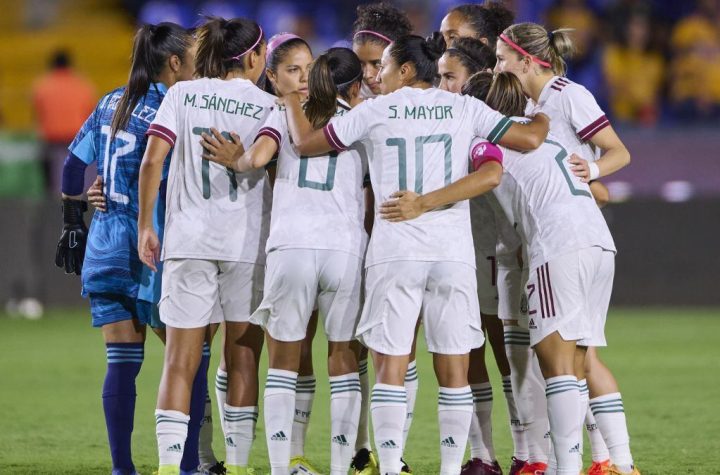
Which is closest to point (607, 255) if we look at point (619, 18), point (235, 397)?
point (235, 397)

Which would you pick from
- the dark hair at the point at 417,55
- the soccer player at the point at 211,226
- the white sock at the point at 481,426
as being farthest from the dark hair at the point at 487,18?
the white sock at the point at 481,426

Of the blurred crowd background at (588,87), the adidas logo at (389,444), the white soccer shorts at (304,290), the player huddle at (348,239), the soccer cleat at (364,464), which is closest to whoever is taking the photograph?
the adidas logo at (389,444)

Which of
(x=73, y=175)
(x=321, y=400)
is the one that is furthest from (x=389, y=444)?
(x=321, y=400)

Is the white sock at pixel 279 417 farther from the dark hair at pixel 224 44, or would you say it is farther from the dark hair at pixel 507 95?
the dark hair at pixel 507 95

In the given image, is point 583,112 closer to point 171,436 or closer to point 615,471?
point 615,471

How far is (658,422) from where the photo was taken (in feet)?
25.3

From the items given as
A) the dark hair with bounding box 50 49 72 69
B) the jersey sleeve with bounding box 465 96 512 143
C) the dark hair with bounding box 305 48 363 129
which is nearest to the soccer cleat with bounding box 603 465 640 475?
the jersey sleeve with bounding box 465 96 512 143

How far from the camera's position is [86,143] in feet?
20.3

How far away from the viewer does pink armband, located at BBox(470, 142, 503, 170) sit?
216 inches

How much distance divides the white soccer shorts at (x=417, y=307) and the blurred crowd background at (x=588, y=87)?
873cm

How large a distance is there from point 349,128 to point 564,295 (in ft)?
4.06

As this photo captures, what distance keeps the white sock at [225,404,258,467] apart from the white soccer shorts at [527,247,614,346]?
4.59 ft

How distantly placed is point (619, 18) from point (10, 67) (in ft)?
28.3

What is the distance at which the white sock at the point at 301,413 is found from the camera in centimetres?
607
